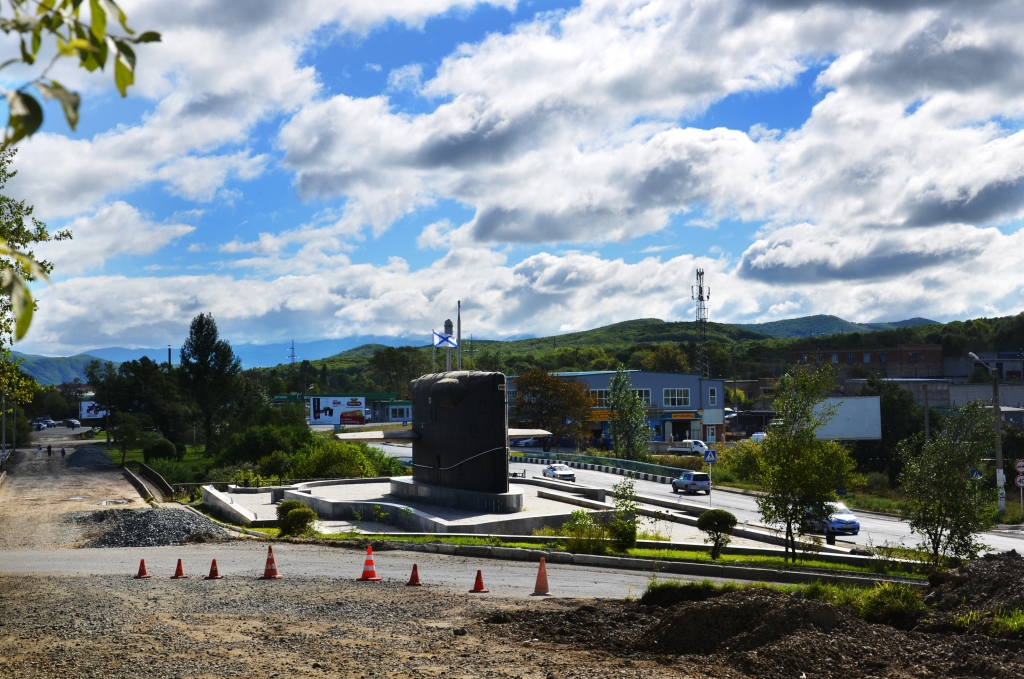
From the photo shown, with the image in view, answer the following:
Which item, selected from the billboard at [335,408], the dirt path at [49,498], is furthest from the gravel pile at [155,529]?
the billboard at [335,408]

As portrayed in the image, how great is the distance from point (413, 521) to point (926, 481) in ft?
50.1

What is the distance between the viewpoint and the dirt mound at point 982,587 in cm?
1036

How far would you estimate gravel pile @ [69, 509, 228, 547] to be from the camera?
26641 mm

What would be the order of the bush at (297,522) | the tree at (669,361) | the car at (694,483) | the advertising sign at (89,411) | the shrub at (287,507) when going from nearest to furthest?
the bush at (297,522)
the shrub at (287,507)
the car at (694,483)
the advertising sign at (89,411)
the tree at (669,361)

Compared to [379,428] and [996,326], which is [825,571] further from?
[996,326]

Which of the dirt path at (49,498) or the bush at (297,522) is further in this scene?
the dirt path at (49,498)

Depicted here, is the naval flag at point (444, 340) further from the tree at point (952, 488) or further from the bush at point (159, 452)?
the bush at point (159, 452)

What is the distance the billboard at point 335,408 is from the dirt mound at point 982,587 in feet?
319

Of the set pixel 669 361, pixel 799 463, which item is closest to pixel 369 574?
pixel 799 463

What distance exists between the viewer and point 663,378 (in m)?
88.5

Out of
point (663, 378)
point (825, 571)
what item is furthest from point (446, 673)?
point (663, 378)

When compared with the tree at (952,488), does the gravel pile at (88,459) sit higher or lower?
lower

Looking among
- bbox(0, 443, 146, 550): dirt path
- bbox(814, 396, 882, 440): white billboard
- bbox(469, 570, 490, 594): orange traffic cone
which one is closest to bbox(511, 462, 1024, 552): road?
bbox(469, 570, 490, 594): orange traffic cone

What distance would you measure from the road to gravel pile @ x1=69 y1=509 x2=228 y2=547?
698 inches
